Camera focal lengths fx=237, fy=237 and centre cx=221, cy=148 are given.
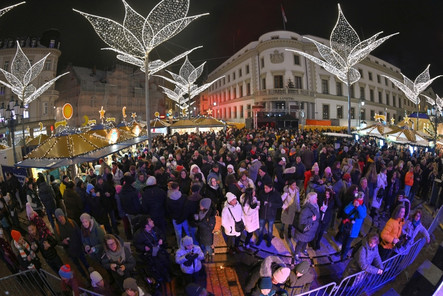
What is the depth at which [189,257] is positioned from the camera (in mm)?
3814

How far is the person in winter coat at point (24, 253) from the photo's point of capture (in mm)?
4062

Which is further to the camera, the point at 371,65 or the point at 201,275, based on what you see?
the point at 371,65

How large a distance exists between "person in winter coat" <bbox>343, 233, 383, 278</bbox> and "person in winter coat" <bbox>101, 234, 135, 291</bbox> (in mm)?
3586

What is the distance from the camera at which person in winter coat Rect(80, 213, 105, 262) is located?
413 centimetres

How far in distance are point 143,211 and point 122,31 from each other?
902 centimetres

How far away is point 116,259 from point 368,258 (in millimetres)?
3916

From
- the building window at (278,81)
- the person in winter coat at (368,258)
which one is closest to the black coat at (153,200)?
the person in winter coat at (368,258)

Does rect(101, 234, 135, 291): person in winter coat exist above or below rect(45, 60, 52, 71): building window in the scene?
below

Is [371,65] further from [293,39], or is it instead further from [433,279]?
[433,279]

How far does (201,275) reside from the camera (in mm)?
4355

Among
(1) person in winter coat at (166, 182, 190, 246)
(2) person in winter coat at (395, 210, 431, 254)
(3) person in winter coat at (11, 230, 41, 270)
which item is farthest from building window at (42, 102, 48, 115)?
(2) person in winter coat at (395, 210, 431, 254)

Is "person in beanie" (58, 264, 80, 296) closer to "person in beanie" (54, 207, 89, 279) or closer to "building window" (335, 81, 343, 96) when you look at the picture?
"person in beanie" (54, 207, 89, 279)

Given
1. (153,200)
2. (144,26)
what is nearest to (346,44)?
(144,26)

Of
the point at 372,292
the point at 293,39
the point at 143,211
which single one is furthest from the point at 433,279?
the point at 293,39
